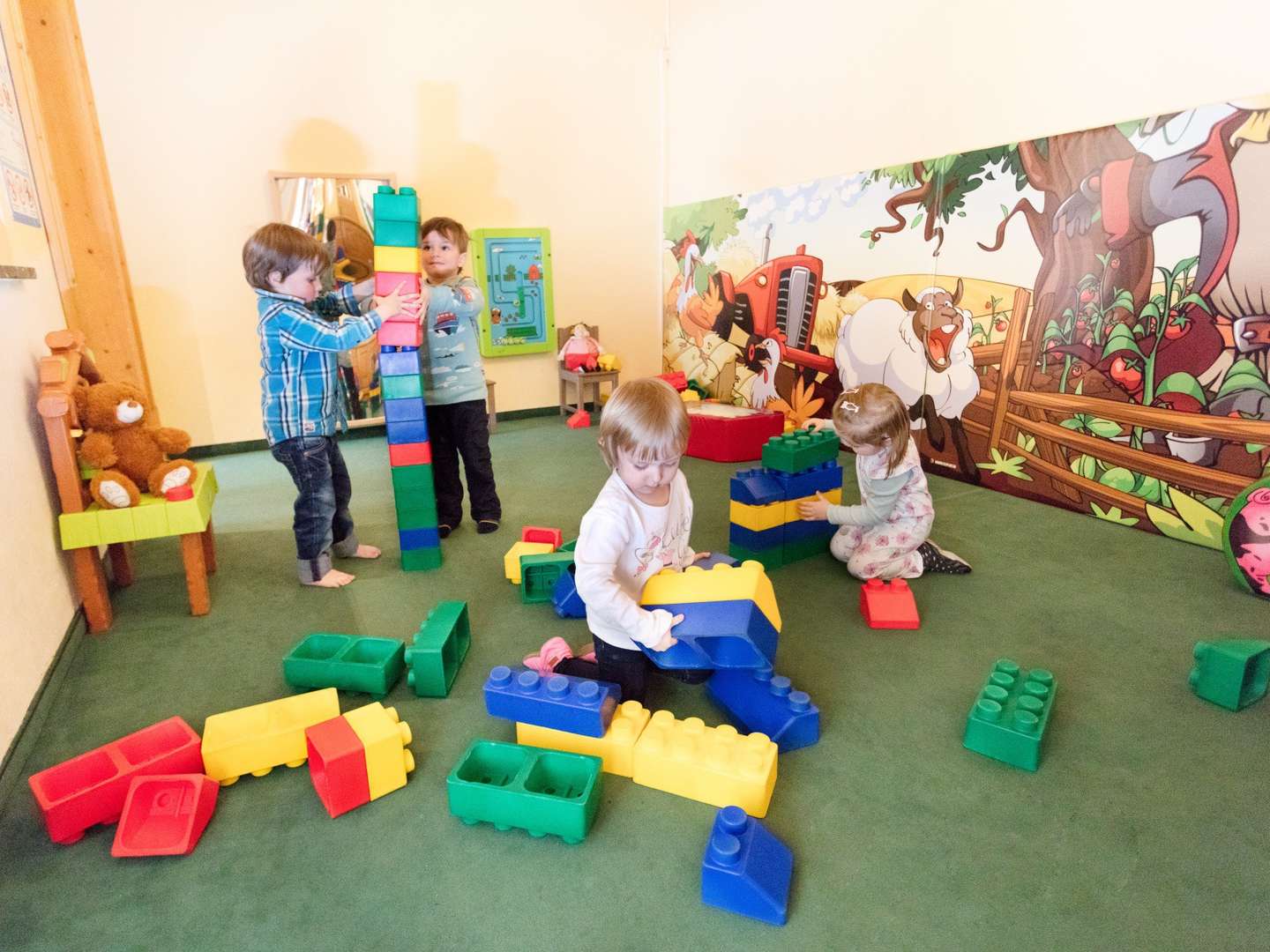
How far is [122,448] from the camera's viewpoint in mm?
2416

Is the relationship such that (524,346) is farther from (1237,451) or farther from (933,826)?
(933,826)

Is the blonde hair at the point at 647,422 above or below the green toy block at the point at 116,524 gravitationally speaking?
above

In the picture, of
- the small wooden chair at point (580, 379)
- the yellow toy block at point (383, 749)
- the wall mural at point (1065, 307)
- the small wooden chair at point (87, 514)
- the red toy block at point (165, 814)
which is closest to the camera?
the red toy block at point (165, 814)

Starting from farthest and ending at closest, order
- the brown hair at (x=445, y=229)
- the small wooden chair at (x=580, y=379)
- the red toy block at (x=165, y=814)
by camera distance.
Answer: the small wooden chair at (x=580, y=379) < the brown hair at (x=445, y=229) < the red toy block at (x=165, y=814)

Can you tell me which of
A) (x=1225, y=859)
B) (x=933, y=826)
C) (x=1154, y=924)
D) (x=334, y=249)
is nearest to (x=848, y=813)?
(x=933, y=826)

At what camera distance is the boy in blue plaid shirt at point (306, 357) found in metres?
2.40

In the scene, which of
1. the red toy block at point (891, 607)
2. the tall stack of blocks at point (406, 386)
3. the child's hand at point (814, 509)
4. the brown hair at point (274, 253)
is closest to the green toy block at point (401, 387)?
the tall stack of blocks at point (406, 386)

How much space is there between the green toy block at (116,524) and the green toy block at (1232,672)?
123 inches

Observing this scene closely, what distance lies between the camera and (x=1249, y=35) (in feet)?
8.82

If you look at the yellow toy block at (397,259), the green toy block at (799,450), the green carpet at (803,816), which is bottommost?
the green carpet at (803,816)

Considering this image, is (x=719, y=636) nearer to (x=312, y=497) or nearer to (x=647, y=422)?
(x=647, y=422)

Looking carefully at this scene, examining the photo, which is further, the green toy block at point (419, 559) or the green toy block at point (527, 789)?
the green toy block at point (419, 559)

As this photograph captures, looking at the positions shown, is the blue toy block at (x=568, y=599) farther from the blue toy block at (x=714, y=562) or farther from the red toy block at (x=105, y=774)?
the red toy block at (x=105, y=774)

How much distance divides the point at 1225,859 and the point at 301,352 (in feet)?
9.18
